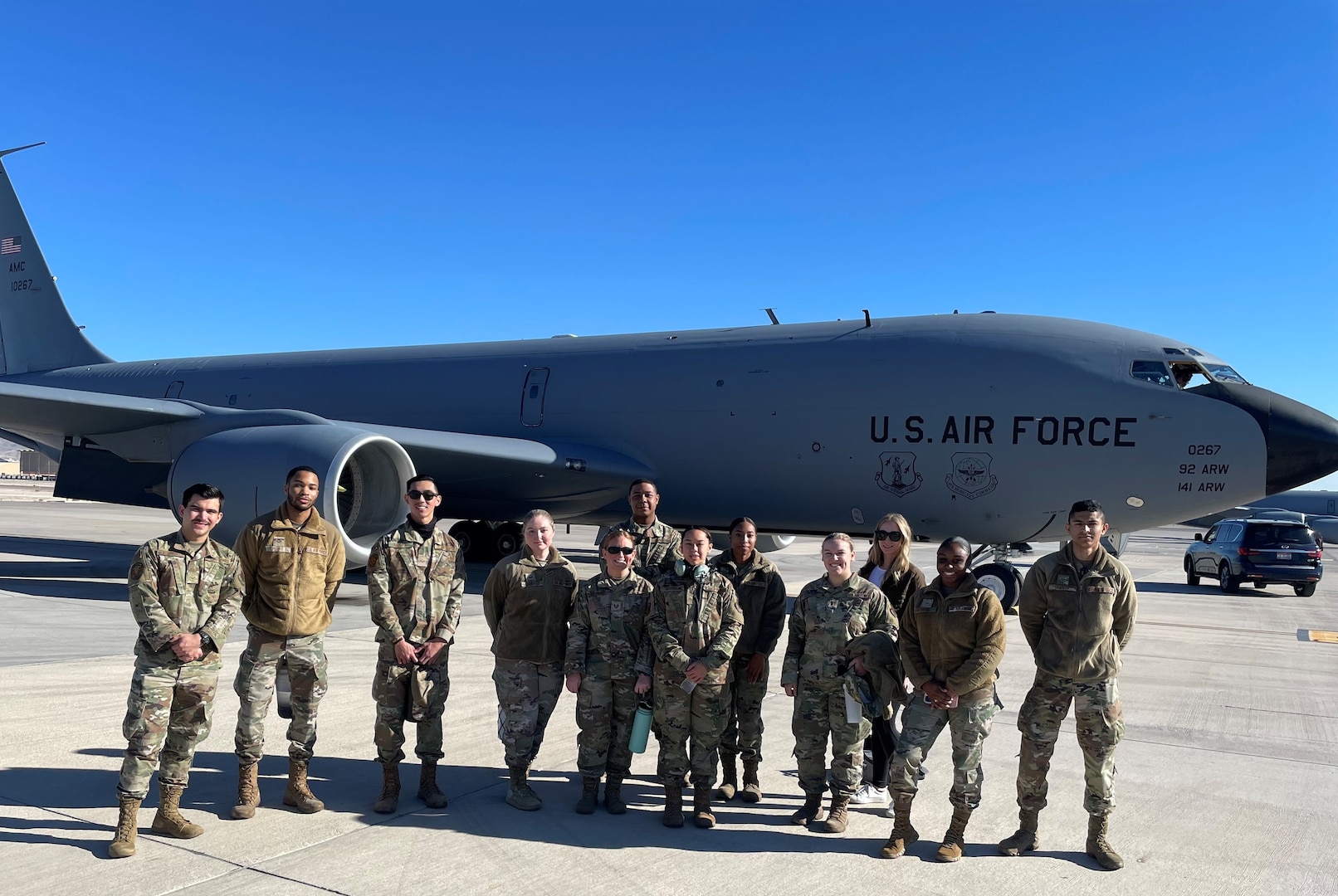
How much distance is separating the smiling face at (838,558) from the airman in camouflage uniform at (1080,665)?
31.6 inches

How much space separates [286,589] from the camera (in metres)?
4.68

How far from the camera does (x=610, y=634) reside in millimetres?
4836

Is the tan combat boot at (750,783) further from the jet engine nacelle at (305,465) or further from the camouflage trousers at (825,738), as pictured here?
the jet engine nacelle at (305,465)

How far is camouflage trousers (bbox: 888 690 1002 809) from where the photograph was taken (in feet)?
14.4

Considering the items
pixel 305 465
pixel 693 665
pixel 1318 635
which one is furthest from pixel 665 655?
pixel 1318 635

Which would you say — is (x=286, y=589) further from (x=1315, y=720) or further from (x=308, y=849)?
(x=1315, y=720)

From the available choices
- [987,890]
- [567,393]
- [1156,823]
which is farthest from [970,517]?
[987,890]

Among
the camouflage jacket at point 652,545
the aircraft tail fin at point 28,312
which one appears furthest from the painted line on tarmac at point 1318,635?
the aircraft tail fin at point 28,312

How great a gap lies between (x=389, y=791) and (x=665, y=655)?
145 centimetres

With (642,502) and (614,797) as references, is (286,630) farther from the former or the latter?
(642,502)

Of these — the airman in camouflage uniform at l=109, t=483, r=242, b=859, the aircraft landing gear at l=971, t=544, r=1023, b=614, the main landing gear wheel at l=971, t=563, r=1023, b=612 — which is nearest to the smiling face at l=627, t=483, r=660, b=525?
the airman in camouflage uniform at l=109, t=483, r=242, b=859

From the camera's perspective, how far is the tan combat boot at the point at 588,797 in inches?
187

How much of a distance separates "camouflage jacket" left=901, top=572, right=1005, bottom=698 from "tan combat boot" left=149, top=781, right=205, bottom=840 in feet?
10.6

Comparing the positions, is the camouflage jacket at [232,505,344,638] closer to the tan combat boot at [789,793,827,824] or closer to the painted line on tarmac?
the tan combat boot at [789,793,827,824]
